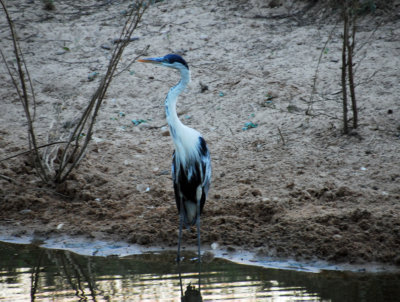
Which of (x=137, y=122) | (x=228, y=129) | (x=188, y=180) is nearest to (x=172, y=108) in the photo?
(x=188, y=180)

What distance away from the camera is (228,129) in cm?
801

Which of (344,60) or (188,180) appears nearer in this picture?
(188,180)

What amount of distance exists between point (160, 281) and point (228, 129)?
368 centimetres

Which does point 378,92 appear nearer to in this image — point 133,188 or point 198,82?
point 198,82

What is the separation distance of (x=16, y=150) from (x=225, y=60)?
13.9 feet

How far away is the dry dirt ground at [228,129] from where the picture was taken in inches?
225

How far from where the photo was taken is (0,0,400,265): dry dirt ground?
18.7ft

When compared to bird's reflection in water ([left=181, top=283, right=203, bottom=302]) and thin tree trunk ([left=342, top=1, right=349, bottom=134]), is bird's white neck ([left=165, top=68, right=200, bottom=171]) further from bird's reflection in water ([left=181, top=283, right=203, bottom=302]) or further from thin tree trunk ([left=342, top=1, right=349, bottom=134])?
thin tree trunk ([left=342, top=1, right=349, bottom=134])

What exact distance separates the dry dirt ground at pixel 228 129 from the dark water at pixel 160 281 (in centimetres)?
42

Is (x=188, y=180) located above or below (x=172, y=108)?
below

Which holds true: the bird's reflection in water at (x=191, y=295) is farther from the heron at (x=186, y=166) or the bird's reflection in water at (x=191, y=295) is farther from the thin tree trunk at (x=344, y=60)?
the thin tree trunk at (x=344, y=60)

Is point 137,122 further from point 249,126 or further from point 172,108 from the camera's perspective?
point 172,108

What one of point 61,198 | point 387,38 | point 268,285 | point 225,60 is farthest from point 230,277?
point 387,38

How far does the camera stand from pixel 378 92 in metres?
8.01
